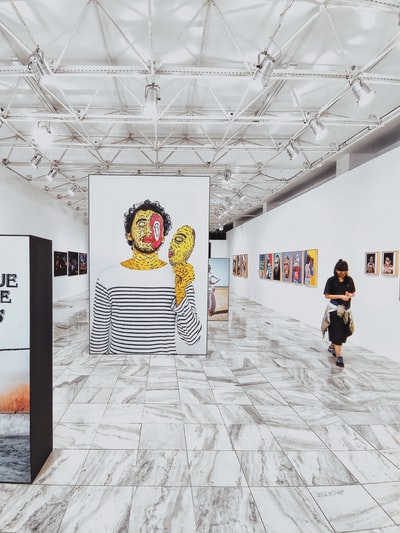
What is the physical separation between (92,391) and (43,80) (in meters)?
4.41

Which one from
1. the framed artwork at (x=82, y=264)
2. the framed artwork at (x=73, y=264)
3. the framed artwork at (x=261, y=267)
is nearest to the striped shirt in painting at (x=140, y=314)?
the framed artwork at (x=261, y=267)

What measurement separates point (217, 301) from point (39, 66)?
772 centimetres

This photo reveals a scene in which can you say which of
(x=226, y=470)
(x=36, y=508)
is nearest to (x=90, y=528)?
(x=36, y=508)

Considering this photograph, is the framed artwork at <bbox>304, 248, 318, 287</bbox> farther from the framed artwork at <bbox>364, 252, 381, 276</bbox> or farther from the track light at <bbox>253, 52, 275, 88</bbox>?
the track light at <bbox>253, 52, 275, 88</bbox>

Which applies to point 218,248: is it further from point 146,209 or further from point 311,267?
point 146,209

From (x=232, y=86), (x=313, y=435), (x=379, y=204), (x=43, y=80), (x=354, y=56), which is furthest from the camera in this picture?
(x=379, y=204)

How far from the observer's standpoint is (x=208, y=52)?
16.6 feet

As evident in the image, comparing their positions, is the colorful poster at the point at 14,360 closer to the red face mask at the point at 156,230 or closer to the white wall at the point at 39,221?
the red face mask at the point at 156,230

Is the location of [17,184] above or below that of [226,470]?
above

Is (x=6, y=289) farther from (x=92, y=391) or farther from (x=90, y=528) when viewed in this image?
(x=92, y=391)

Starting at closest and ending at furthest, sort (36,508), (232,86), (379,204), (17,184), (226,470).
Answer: (36,508) → (226,470) → (232,86) → (379,204) → (17,184)

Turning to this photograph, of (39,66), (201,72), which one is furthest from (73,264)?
(201,72)

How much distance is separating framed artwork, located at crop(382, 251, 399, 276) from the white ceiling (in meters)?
2.56

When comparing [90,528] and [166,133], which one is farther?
[166,133]
